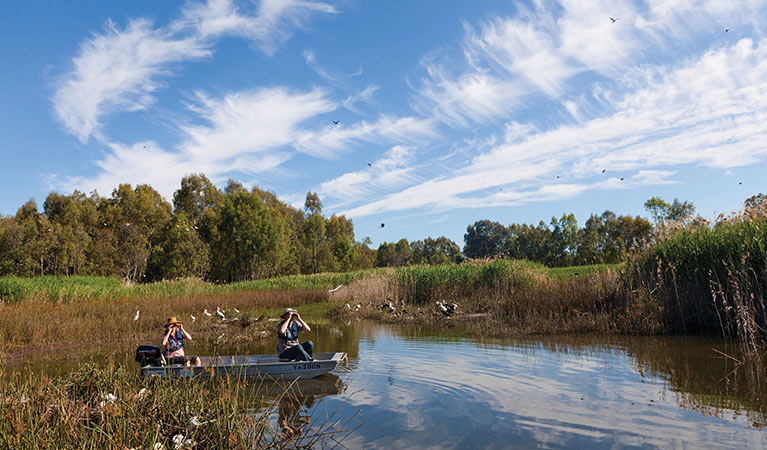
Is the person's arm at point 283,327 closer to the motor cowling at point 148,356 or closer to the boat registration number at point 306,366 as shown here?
the boat registration number at point 306,366

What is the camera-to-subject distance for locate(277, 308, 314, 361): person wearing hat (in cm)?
1109

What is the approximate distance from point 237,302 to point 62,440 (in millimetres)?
22523

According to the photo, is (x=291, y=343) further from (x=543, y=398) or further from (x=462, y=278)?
(x=462, y=278)

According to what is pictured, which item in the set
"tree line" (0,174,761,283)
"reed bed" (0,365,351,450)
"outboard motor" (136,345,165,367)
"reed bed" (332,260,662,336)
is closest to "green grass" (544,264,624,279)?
"reed bed" (332,260,662,336)

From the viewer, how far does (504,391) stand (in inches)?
382

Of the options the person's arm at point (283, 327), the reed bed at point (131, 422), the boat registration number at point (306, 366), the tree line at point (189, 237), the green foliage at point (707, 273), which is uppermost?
the tree line at point (189, 237)

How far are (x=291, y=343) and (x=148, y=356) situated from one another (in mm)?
3134

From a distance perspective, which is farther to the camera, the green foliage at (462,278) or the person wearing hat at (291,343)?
the green foliage at (462,278)

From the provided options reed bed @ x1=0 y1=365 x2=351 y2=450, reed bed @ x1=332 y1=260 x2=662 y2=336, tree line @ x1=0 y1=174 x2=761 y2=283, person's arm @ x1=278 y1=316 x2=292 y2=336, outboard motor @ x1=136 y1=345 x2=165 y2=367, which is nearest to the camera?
reed bed @ x1=0 y1=365 x2=351 y2=450

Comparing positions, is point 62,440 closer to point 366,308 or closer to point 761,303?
point 761,303

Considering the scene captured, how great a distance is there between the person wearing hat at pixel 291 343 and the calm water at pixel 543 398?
69 cm

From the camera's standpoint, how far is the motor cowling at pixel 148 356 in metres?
10.6

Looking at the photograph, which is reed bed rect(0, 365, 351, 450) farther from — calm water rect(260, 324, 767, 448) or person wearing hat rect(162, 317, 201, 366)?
person wearing hat rect(162, 317, 201, 366)

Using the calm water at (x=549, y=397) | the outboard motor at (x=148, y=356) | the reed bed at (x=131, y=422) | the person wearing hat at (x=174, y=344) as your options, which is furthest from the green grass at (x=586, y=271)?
the reed bed at (x=131, y=422)
